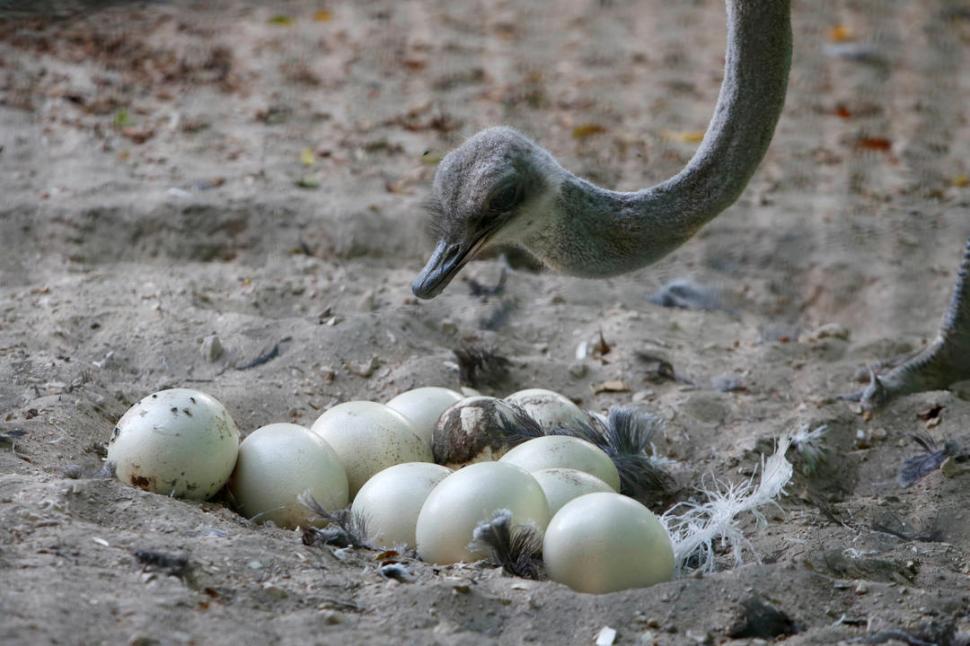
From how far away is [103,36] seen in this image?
22.3 feet

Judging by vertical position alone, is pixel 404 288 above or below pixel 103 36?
below

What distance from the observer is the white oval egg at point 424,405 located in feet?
11.1

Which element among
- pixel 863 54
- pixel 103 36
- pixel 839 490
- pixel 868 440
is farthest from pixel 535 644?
pixel 863 54

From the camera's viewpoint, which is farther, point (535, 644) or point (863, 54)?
point (863, 54)

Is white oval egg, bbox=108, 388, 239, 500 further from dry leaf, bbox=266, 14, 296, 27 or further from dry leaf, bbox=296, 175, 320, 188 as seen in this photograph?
dry leaf, bbox=266, 14, 296, 27

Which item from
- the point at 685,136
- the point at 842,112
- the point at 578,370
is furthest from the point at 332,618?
the point at 842,112

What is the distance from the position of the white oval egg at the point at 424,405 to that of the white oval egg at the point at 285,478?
341mm

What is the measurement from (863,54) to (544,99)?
2183 millimetres

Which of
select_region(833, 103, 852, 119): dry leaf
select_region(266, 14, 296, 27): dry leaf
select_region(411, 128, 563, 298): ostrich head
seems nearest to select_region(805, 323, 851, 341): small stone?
select_region(411, 128, 563, 298): ostrich head

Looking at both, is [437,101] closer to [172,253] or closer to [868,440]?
[172,253]

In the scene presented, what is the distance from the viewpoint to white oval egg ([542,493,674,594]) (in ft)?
8.63

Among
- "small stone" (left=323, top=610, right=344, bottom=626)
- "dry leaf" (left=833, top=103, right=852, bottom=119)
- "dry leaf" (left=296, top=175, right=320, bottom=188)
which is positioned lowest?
"small stone" (left=323, top=610, right=344, bottom=626)

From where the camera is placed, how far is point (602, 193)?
10.9ft

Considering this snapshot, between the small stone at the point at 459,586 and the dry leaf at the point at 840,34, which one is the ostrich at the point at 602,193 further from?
the dry leaf at the point at 840,34
